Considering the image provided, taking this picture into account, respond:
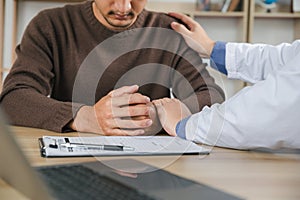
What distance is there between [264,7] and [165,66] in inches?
69.6

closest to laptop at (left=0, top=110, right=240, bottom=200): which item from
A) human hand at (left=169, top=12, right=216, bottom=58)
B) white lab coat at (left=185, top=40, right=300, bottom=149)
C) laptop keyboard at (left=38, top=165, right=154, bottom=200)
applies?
laptop keyboard at (left=38, top=165, right=154, bottom=200)

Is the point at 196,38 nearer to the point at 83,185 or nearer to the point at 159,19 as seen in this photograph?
the point at 159,19

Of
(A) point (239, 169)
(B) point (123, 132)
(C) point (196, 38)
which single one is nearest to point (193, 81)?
(C) point (196, 38)

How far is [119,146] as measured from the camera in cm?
99

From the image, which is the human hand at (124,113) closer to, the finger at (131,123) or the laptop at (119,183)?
the finger at (131,123)

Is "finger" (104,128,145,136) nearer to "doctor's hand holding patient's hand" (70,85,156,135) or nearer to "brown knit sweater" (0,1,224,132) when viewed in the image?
"doctor's hand holding patient's hand" (70,85,156,135)

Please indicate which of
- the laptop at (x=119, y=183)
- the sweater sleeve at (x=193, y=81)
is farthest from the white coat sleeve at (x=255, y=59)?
the laptop at (x=119, y=183)

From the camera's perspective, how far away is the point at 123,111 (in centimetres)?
122

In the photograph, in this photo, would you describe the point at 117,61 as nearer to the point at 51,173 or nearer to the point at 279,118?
the point at 279,118

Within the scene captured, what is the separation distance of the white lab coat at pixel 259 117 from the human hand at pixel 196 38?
512 millimetres

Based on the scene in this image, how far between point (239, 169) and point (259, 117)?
0.51 ft

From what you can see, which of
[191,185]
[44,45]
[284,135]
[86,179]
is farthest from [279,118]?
[44,45]

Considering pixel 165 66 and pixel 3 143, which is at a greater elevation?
pixel 3 143

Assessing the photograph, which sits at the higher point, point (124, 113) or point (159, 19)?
point (159, 19)
